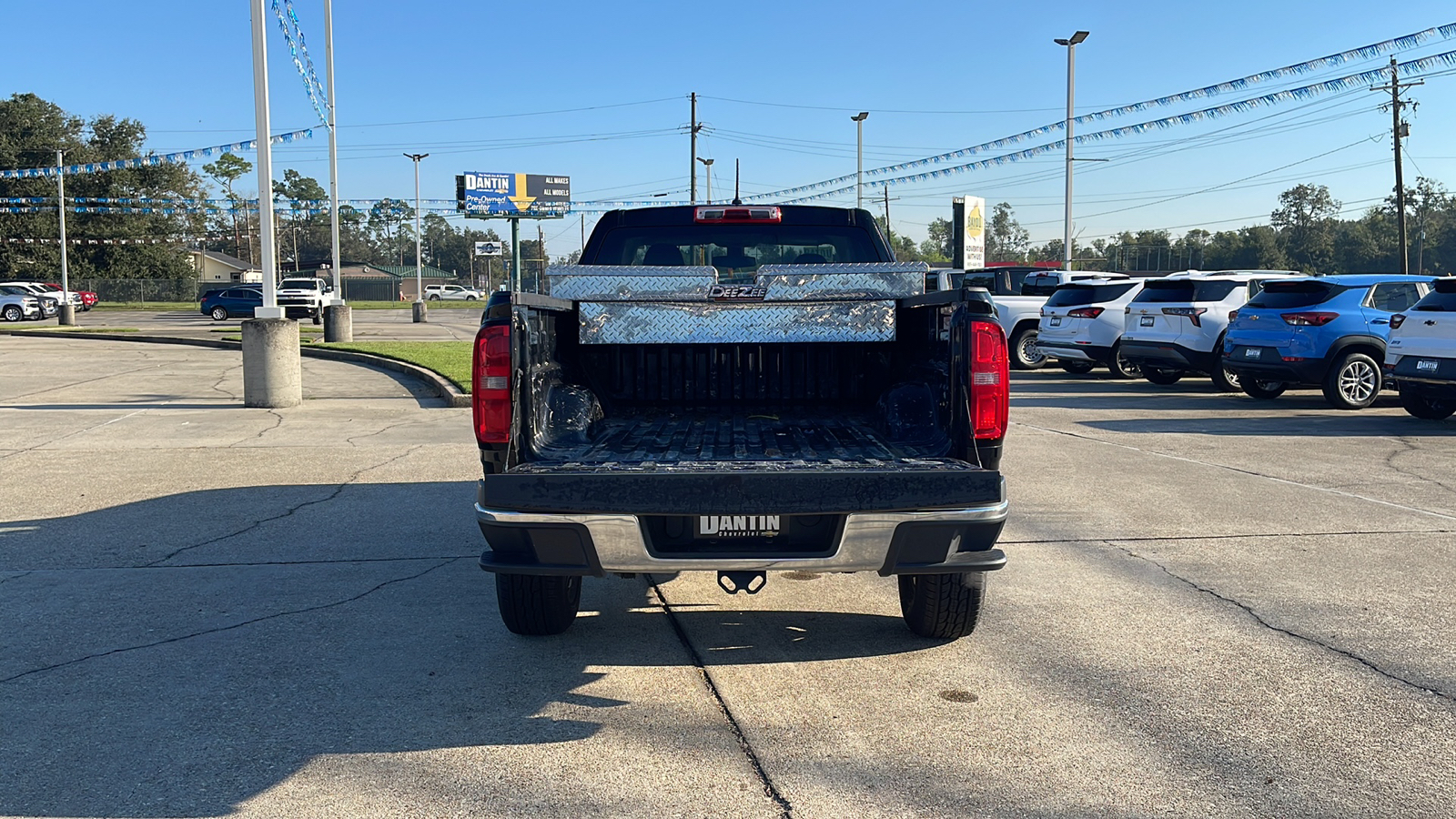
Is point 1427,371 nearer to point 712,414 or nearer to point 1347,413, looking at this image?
point 1347,413

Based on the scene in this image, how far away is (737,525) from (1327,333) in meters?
12.4

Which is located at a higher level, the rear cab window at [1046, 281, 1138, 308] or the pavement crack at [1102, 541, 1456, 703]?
the rear cab window at [1046, 281, 1138, 308]

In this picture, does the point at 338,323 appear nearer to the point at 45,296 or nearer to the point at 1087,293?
the point at 1087,293

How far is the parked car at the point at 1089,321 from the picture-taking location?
1820 centimetres

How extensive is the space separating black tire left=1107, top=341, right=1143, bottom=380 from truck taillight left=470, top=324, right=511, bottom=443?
47.4 ft

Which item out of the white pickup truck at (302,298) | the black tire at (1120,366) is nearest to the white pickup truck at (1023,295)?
the black tire at (1120,366)

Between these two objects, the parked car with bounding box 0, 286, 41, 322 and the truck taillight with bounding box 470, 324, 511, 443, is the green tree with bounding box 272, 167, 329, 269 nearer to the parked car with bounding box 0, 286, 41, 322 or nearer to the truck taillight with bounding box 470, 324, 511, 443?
the parked car with bounding box 0, 286, 41, 322

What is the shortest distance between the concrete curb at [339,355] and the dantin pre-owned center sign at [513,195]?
90.6 feet

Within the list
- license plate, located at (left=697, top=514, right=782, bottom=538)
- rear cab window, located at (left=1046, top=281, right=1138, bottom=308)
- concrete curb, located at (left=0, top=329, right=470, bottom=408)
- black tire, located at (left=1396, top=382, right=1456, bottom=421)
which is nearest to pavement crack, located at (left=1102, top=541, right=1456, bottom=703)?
license plate, located at (left=697, top=514, right=782, bottom=538)

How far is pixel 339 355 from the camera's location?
23.8 m

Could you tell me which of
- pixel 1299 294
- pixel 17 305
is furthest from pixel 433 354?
pixel 17 305

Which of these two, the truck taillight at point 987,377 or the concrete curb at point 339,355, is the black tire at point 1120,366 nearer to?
the concrete curb at point 339,355

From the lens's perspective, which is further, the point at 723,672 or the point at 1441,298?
the point at 1441,298

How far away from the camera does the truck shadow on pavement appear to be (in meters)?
3.66
